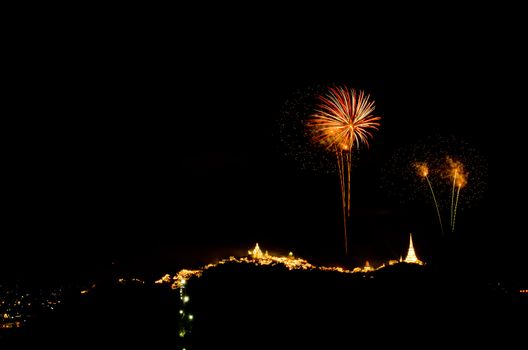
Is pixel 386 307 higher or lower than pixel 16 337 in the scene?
higher

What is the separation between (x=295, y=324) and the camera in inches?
763

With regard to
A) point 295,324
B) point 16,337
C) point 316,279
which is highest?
point 316,279

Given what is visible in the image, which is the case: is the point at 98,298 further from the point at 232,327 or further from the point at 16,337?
the point at 232,327

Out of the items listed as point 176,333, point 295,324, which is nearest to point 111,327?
point 176,333

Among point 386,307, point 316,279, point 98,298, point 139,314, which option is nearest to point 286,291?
point 316,279

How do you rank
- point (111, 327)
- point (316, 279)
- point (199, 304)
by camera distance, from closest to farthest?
1. point (111, 327)
2. point (199, 304)
3. point (316, 279)

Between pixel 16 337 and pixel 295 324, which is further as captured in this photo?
pixel 16 337

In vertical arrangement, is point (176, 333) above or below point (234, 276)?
below

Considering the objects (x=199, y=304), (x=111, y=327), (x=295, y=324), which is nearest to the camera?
(x=295, y=324)

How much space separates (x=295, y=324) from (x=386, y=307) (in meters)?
4.88

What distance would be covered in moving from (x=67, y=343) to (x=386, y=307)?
49.2 feet

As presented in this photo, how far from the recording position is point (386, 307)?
2131 cm

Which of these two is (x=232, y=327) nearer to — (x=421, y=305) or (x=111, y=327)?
(x=111, y=327)

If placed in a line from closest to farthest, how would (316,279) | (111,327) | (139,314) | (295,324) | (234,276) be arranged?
1. (295,324)
2. (111,327)
3. (139,314)
4. (316,279)
5. (234,276)
